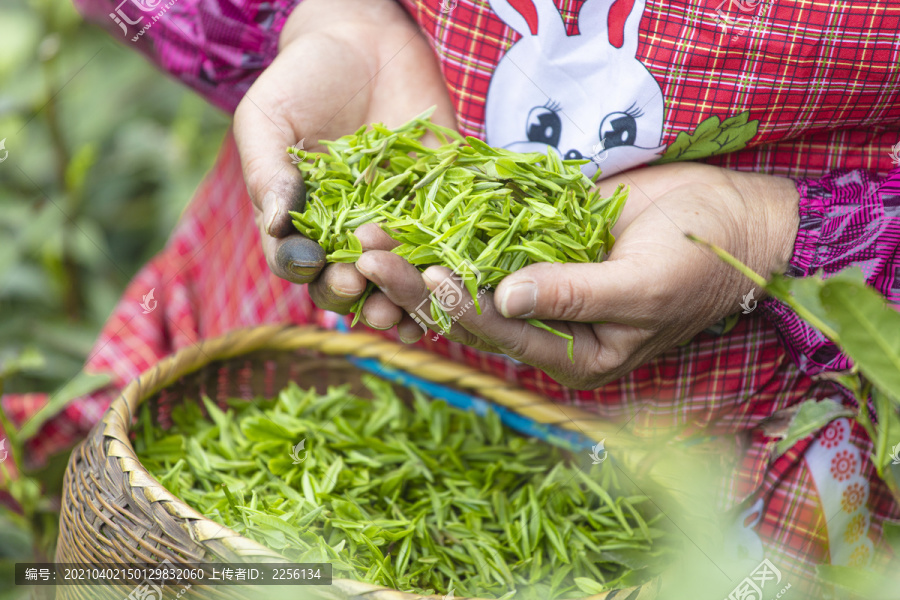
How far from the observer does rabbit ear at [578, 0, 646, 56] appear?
37.3 inches

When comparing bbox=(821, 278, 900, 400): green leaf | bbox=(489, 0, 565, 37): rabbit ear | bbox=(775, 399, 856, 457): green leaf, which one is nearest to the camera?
bbox=(821, 278, 900, 400): green leaf

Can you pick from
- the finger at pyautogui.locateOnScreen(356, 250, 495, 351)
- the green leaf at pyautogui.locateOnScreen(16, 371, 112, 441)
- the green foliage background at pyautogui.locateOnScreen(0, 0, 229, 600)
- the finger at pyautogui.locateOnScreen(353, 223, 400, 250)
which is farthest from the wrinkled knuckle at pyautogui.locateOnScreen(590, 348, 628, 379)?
the green foliage background at pyautogui.locateOnScreen(0, 0, 229, 600)

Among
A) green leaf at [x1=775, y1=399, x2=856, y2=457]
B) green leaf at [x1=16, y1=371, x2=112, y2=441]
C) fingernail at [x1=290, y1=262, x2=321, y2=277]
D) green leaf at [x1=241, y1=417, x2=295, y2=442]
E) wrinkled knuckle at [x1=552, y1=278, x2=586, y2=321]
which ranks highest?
wrinkled knuckle at [x1=552, y1=278, x2=586, y2=321]

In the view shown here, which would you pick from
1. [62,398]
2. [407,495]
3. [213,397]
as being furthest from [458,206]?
[62,398]

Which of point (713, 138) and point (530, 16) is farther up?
point (530, 16)

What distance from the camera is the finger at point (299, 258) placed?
0.87 m

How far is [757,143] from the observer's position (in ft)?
3.22

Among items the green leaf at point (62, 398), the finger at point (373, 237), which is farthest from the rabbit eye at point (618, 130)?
the green leaf at point (62, 398)

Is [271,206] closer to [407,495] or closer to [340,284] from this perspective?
[340,284]

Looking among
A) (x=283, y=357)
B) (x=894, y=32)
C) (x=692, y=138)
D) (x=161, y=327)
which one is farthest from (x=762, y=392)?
(x=161, y=327)

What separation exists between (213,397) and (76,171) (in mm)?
863

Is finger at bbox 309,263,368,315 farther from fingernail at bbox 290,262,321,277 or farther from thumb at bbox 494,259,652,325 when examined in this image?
thumb at bbox 494,259,652,325

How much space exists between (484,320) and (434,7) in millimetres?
517

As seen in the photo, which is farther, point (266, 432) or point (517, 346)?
point (266, 432)
